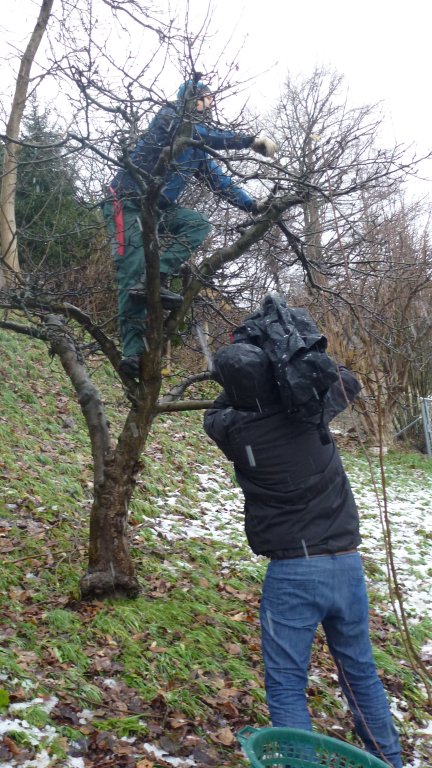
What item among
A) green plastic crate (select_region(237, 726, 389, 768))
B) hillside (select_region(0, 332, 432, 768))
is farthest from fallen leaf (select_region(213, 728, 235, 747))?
green plastic crate (select_region(237, 726, 389, 768))

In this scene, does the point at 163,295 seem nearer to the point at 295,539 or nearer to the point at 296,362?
the point at 296,362

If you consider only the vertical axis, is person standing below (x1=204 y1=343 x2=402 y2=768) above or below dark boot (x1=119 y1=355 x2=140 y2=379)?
below

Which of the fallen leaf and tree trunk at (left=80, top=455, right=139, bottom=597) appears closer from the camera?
the fallen leaf

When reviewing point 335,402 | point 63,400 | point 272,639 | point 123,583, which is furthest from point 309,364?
point 63,400

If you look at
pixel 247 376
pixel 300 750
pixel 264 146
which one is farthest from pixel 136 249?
pixel 300 750

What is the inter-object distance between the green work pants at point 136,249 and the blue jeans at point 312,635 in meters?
1.98

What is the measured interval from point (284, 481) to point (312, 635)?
0.62 m

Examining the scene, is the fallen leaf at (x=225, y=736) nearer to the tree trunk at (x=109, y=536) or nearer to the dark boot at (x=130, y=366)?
the tree trunk at (x=109, y=536)

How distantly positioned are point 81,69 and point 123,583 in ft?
10.4

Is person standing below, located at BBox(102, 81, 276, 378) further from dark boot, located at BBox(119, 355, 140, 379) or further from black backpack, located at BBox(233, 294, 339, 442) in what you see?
black backpack, located at BBox(233, 294, 339, 442)

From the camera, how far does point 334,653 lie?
2.89 m

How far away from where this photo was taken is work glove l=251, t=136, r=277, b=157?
3.73 meters

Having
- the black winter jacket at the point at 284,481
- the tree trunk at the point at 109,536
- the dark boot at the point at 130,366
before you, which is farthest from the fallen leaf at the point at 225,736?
the dark boot at the point at 130,366

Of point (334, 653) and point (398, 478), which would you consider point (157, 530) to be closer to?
point (334, 653)
